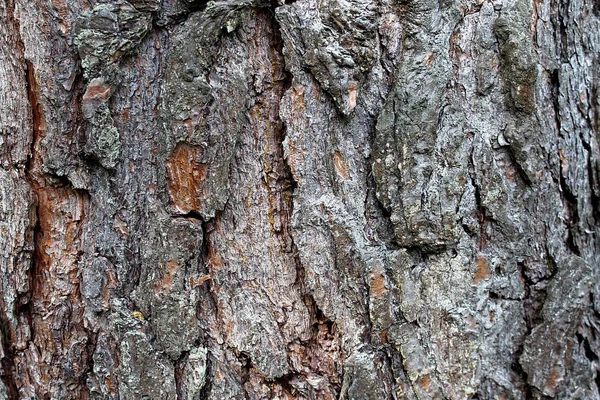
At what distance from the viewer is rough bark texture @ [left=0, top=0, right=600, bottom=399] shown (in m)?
0.85

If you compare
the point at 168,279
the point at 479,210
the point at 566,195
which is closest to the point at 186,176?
the point at 168,279

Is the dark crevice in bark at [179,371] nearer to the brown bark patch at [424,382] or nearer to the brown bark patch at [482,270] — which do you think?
the brown bark patch at [424,382]

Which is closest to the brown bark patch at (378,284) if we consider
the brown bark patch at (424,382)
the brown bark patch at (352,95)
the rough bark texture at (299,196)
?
the rough bark texture at (299,196)

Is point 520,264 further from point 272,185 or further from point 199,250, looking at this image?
point 199,250

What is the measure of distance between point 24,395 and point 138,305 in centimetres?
30

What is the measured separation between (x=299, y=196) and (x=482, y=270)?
1.17 ft

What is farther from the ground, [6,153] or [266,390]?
[6,153]

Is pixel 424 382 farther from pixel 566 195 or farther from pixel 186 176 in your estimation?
pixel 186 176

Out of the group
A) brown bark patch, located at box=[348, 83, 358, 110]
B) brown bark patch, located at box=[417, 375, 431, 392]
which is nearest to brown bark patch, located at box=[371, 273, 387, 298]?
brown bark patch, located at box=[417, 375, 431, 392]

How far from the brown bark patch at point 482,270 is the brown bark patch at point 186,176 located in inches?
20.2

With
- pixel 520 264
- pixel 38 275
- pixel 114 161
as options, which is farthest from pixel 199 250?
pixel 520 264

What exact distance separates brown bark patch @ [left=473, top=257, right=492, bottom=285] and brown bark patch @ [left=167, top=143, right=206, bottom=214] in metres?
0.51

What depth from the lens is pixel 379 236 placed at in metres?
0.88

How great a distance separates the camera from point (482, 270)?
88cm
